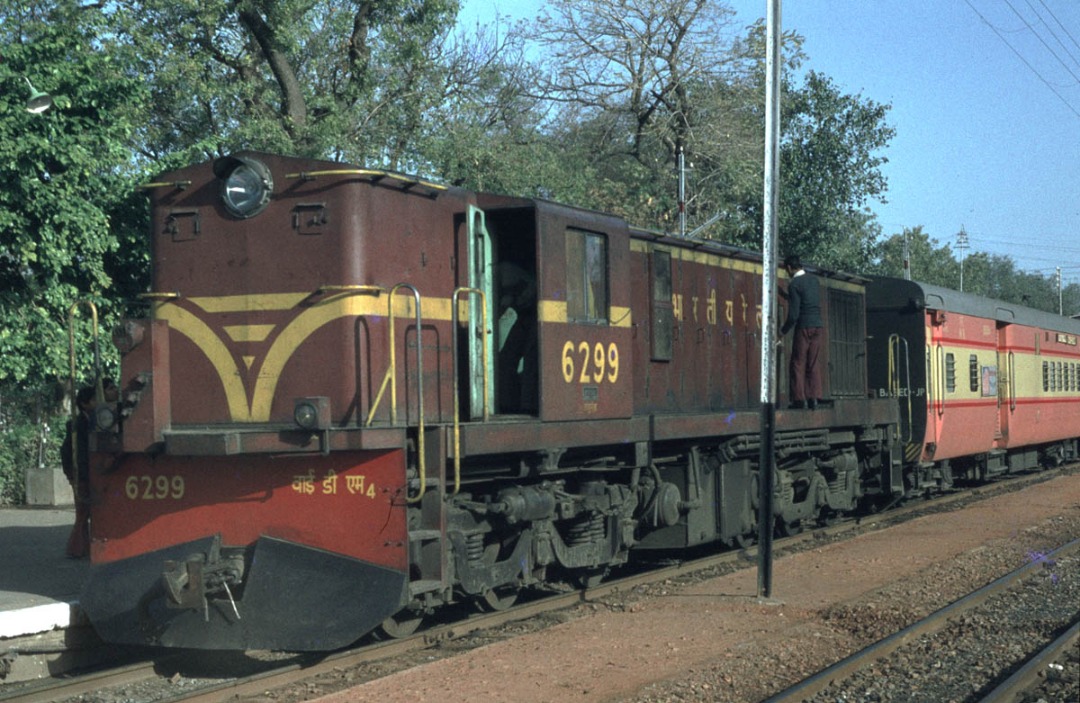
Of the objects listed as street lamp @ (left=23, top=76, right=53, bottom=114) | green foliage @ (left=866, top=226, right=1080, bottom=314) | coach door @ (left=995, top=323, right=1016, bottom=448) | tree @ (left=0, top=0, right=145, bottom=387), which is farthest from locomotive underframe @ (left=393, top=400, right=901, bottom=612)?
green foliage @ (left=866, top=226, right=1080, bottom=314)

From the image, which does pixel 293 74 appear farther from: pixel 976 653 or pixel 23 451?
pixel 976 653

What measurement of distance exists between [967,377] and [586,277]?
11.7m

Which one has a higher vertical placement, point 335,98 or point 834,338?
point 335,98

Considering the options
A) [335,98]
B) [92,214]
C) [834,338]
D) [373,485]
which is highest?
[335,98]

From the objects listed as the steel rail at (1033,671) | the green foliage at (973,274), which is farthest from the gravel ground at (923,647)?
the green foliage at (973,274)

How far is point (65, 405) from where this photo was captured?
18.3 metres

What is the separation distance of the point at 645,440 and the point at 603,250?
1745mm

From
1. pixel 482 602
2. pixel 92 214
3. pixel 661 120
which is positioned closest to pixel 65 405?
pixel 92 214

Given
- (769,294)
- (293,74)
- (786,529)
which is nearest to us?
(769,294)

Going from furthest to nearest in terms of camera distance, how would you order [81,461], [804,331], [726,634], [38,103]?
[804,331] → [38,103] → [81,461] → [726,634]

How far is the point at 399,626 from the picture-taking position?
337 inches

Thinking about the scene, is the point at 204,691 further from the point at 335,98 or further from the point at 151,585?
the point at 335,98

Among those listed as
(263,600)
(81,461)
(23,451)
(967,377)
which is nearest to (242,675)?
(263,600)

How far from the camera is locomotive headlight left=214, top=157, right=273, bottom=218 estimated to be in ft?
26.3
